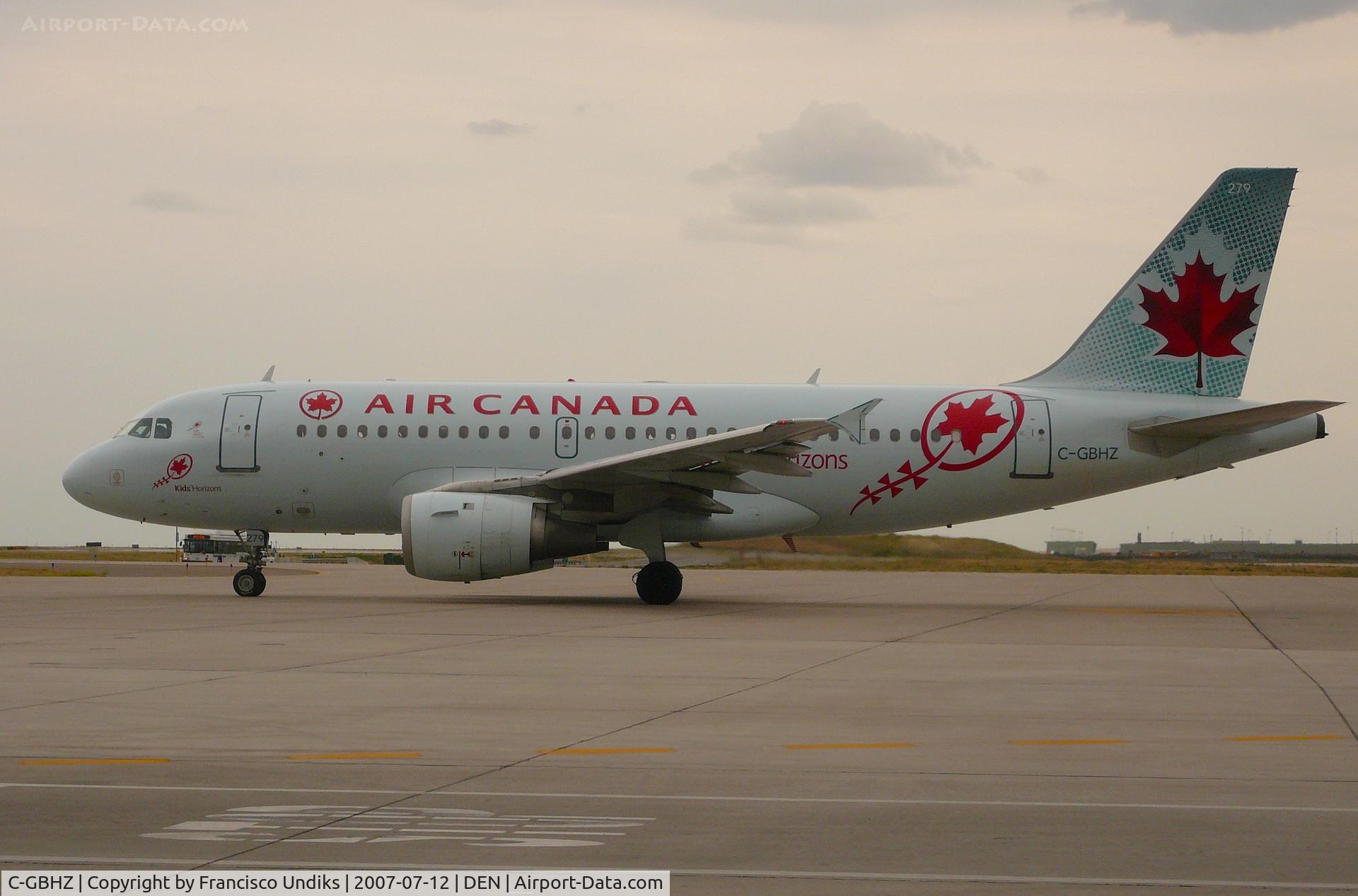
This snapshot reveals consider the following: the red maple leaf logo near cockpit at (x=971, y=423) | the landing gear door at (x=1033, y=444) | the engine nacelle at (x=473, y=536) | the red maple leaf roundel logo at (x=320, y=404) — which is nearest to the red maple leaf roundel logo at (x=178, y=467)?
the red maple leaf roundel logo at (x=320, y=404)

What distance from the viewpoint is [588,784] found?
7820 millimetres

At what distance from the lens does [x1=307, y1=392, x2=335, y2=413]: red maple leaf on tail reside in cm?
2559

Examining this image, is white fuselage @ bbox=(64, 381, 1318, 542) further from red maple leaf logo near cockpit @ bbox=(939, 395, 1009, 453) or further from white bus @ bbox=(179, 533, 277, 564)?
white bus @ bbox=(179, 533, 277, 564)

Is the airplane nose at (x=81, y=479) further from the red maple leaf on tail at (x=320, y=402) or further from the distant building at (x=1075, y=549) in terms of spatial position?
the distant building at (x=1075, y=549)

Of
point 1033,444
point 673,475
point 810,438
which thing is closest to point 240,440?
point 673,475

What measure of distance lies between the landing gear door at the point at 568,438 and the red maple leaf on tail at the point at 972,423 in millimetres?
6251

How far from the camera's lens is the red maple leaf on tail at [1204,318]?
26.0 meters

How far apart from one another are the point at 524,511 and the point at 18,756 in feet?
47.2

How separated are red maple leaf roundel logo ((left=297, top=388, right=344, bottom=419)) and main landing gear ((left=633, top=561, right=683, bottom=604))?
6.39 meters

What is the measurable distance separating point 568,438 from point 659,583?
3.15 meters

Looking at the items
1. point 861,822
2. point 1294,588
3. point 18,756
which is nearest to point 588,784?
point 861,822

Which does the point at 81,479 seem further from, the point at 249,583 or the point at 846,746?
the point at 846,746

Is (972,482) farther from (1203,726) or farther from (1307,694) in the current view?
(1203,726)

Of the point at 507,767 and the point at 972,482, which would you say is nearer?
the point at 507,767
